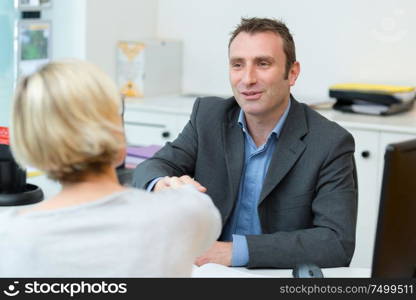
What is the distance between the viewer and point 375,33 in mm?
3910

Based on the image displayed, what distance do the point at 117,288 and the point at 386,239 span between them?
0.45 meters

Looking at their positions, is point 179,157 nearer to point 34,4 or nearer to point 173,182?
point 173,182

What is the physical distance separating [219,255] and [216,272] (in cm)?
10

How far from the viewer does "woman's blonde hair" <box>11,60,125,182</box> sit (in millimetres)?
1195

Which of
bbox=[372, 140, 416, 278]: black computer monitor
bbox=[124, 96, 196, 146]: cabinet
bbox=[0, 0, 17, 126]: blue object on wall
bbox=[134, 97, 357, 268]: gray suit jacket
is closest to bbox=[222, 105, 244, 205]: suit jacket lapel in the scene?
bbox=[134, 97, 357, 268]: gray suit jacket

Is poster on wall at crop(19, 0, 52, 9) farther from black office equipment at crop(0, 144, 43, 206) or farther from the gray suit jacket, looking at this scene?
the gray suit jacket

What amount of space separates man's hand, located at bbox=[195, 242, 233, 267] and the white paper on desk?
0.03 m

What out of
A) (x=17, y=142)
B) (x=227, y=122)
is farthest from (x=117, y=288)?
(x=227, y=122)

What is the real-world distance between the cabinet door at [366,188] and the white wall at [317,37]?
1.95 feet

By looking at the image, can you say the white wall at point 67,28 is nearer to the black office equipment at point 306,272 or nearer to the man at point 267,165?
the man at point 267,165

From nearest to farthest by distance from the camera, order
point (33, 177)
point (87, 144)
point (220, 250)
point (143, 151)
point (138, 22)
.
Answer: point (87, 144), point (220, 250), point (33, 177), point (143, 151), point (138, 22)

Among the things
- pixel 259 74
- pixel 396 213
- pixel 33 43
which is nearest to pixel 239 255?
pixel 259 74

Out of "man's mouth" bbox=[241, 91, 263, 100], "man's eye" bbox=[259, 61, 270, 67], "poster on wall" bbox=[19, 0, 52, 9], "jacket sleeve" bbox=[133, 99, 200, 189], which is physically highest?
"poster on wall" bbox=[19, 0, 52, 9]

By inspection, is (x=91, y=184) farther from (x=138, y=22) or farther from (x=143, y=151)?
(x=138, y=22)
